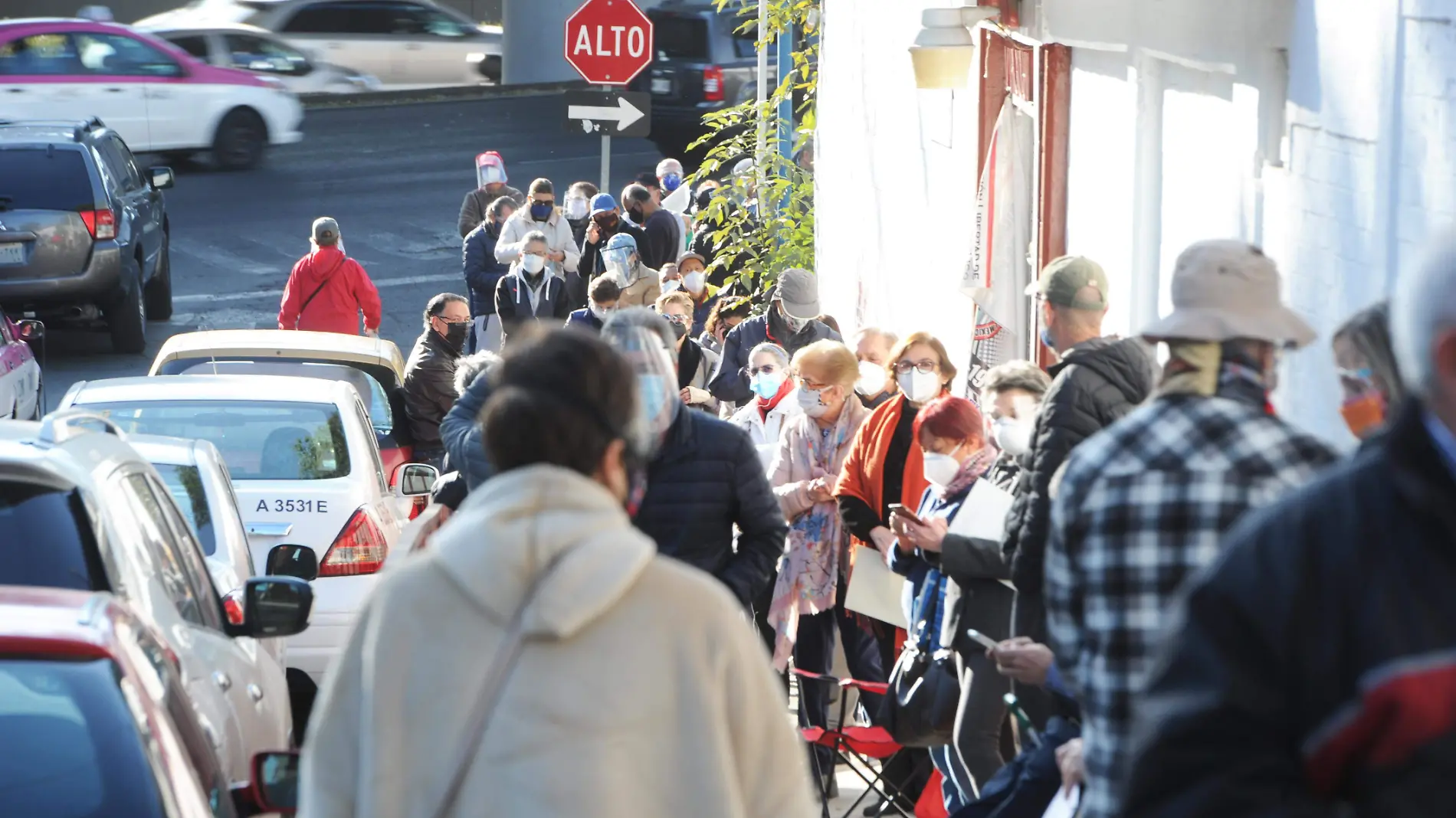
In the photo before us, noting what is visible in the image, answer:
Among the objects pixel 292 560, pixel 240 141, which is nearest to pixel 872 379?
pixel 292 560

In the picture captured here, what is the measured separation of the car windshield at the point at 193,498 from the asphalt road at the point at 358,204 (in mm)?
9546

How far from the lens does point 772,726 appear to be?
3.09 m

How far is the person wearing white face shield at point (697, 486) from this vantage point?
5.66 metres

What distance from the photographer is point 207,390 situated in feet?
31.9

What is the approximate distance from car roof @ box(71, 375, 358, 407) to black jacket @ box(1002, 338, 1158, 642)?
4982mm

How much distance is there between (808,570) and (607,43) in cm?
1208

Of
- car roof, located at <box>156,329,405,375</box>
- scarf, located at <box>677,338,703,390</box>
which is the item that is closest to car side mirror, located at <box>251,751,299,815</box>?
car roof, located at <box>156,329,405,375</box>

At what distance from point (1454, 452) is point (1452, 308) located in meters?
0.13

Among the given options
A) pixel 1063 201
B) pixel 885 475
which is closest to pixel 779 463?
pixel 885 475

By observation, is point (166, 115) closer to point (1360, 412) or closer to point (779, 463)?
point (779, 463)

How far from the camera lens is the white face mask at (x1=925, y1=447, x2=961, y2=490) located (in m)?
6.68

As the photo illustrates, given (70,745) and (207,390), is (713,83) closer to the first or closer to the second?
(207,390)

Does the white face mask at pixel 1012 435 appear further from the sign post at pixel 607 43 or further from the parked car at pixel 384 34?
the parked car at pixel 384 34

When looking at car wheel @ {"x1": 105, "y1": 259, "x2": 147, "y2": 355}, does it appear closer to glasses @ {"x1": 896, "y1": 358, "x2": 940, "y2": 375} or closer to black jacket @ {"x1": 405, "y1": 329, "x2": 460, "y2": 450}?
black jacket @ {"x1": 405, "y1": 329, "x2": 460, "y2": 450}
